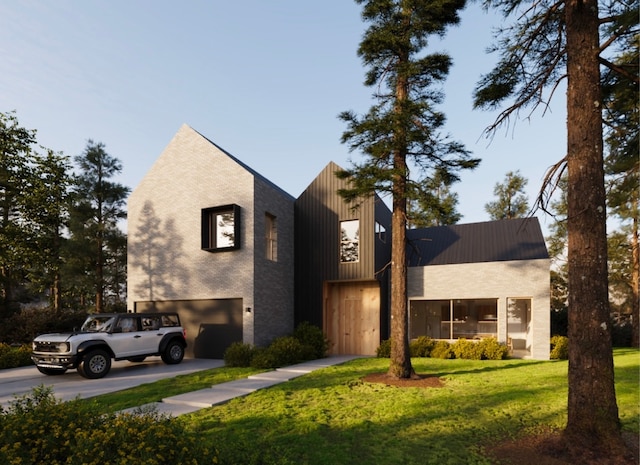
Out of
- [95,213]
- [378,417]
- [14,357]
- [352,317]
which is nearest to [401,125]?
[378,417]

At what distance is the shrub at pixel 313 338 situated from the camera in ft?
50.1

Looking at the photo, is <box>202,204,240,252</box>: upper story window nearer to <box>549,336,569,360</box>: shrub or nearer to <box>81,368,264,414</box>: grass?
<box>81,368,264,414</box>: grass

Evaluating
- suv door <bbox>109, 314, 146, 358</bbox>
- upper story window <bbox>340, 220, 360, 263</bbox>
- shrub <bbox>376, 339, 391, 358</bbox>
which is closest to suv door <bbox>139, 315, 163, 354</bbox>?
suv door <bbox>109, 314, 146, 358</bbox>

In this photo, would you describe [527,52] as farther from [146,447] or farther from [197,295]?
[197,295]

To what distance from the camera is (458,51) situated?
10719mm

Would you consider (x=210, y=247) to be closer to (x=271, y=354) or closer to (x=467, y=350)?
(x=271, y=354)

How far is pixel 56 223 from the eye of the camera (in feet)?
75.1

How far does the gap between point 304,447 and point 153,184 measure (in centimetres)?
1469

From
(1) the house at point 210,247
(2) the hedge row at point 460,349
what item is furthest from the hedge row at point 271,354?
(2) the hedge row at point 460,349

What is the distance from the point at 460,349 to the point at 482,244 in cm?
575

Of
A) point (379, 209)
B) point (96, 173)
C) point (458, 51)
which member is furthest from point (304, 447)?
point (96, 173)

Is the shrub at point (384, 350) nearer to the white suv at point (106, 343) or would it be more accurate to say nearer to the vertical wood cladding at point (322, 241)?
the vertical wood cladding at point (322, 241)

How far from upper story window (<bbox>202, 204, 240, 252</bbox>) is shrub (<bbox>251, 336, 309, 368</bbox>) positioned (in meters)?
4.24

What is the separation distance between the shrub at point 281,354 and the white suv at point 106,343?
3.37m
